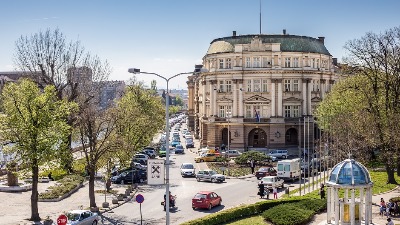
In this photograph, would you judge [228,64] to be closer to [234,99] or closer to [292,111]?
[234,99]

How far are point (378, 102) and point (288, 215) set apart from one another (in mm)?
22325

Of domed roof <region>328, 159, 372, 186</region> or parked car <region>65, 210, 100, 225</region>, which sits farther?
parked car <region>65, 210, 100, 225</region>

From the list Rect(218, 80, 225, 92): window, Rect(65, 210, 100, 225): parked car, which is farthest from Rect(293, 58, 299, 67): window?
Rect(65, 210, 100, 225): parked car

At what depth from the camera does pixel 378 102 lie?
50125 millimetres

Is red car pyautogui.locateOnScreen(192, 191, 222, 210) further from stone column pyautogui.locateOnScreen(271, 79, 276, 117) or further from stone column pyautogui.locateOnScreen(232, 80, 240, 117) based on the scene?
stone column pyautogui.locateOnScreen(271, 79, 276, 117)

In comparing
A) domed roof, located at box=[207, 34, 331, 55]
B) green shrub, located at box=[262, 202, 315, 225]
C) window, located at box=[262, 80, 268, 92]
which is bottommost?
green shrub, located at box=[262, 202, 315, 225]

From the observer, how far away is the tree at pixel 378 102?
149 ft

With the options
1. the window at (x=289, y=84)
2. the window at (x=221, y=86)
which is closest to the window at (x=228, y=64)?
the window at (x=221, y=86)

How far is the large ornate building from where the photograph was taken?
8119 cm

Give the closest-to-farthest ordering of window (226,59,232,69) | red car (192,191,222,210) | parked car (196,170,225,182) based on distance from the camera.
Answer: red car (192,191,222,210), parked car (196,170,225,182), window (226,59,232,69)

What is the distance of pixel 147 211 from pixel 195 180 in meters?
17.2

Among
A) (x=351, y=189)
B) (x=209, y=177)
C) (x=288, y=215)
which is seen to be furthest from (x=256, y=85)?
(x=351, y=189)

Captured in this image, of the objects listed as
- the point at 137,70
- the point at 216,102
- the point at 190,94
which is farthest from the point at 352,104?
the point at 190,94

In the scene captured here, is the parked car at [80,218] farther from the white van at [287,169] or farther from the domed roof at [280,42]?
the domed roof at [280,42]
